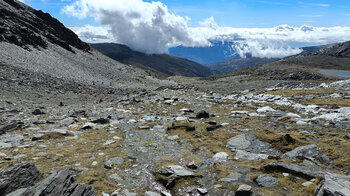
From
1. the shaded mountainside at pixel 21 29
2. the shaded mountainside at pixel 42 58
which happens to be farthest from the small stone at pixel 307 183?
the shaded mountainside at pixel 21 29

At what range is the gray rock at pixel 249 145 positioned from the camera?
12.9m

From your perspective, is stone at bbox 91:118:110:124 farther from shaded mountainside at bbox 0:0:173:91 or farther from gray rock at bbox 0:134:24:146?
shaded mountainside at bbox 0:0:173:91

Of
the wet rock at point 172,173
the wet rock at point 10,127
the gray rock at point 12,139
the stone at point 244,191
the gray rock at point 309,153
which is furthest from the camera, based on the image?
the wet rock at point 10,127

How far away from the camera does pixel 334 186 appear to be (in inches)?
297

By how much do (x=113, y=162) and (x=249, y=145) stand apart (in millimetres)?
8243

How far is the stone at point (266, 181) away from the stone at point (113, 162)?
680 centimetres

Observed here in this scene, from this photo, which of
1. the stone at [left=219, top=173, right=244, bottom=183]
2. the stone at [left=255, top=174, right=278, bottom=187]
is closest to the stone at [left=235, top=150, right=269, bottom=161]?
the stone at [left=219, top=173, right=244, bottom=183]

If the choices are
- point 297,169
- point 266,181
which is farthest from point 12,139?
point 297,169

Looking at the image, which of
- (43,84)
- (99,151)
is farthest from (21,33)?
(99,151)

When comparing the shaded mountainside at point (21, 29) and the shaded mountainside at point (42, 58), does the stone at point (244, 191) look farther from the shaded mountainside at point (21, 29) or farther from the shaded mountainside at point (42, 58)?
the shaded mountainside at point (21, 29)

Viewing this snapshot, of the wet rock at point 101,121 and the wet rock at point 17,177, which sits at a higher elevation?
the wet rock at point 17,177

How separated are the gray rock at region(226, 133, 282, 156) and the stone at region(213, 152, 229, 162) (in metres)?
0.99

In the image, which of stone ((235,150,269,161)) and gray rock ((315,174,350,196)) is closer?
gray rock ((315,174,350,196))

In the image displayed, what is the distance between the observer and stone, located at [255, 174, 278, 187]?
29.9ft
